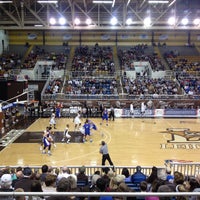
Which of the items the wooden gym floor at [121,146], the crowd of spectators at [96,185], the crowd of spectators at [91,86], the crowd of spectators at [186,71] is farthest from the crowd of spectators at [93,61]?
the crowd of spectators at [96,185]

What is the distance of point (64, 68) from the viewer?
118 feet

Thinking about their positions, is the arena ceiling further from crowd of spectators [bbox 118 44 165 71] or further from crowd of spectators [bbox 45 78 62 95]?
crowd of spectators [bbox 45 78 62 95]

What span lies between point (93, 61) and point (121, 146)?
21375mm

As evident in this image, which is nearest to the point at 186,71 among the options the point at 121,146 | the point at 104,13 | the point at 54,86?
the point at 104,13

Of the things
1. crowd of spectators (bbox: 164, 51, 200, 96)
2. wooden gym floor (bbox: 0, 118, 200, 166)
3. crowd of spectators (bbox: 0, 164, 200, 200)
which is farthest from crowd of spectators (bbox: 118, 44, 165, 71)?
crowd of spectators (bbox: 0, 164, 200, 200)

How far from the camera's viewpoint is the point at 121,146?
17719mm

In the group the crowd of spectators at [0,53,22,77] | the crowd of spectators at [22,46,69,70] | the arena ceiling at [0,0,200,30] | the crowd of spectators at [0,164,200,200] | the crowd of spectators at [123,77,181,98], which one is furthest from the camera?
the crowd of spectators at [22,46,69,70]

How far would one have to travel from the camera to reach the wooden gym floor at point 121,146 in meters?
15.1

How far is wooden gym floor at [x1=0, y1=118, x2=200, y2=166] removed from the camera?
15102mm

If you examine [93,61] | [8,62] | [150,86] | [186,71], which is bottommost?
[150,86]

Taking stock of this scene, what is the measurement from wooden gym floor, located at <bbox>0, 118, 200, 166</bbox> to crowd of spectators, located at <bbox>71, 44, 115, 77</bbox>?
37.3ft

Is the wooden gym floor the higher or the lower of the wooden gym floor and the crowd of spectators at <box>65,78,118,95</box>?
the lower

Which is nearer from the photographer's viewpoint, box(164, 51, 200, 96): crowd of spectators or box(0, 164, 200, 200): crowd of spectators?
box(0, 164, 200, 200): crowd of spectators

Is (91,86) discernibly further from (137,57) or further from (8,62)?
(8,62)
